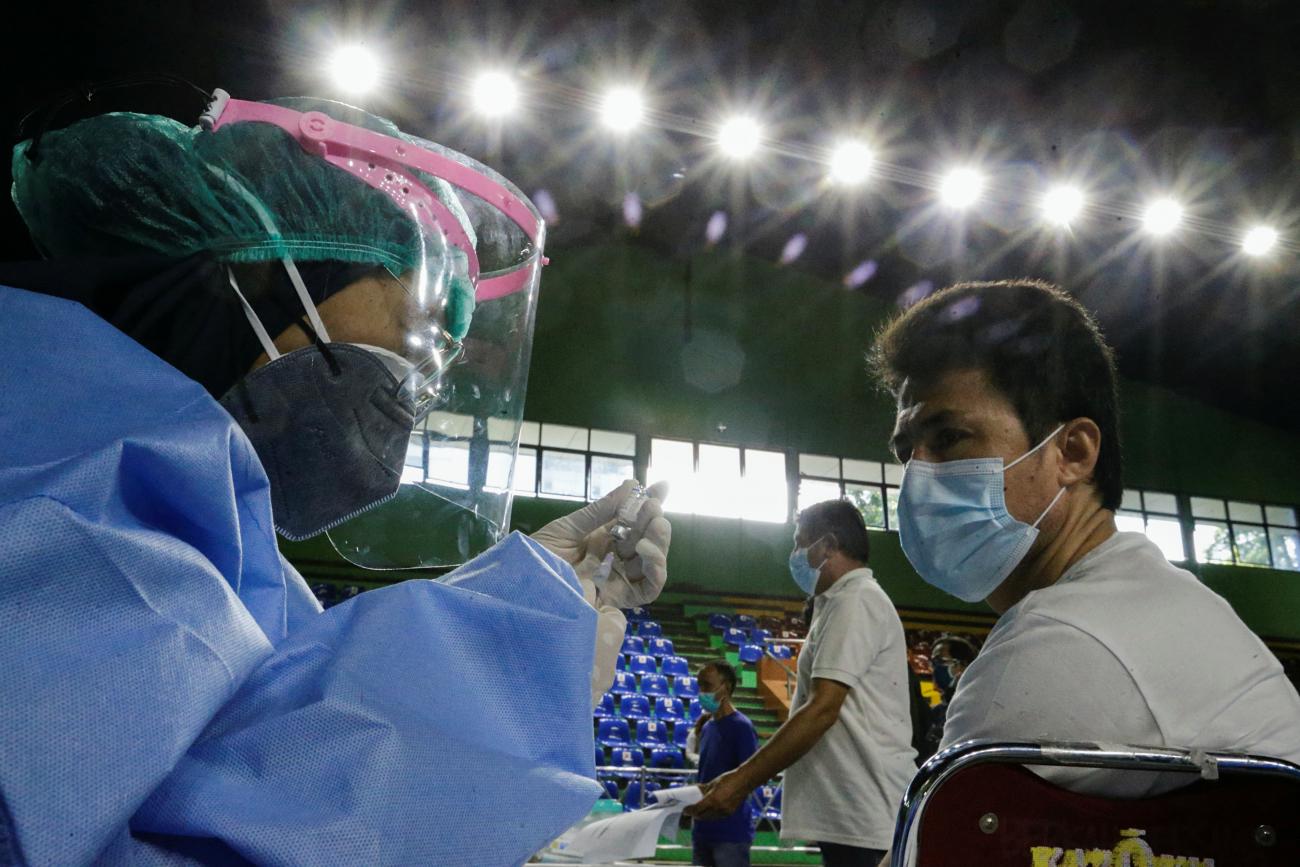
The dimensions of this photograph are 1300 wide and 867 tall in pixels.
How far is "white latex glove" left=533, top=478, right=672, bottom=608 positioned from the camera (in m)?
1.61

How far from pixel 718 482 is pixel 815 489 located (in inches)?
70.1

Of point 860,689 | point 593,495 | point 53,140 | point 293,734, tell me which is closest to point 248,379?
point 53,140

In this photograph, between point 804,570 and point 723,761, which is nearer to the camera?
point 804,570

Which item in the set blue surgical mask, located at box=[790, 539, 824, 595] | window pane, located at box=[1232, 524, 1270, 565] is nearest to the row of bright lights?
window pane, located at box=[1232, 524, 1270, 565]

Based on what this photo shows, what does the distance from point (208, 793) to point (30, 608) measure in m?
0.18

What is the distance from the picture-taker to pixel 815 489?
16453 millimetres

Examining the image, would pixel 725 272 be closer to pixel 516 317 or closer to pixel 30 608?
pixel 516 317

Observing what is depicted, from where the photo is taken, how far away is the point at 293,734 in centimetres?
70

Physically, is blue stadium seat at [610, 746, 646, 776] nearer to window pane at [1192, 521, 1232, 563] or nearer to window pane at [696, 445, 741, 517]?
window pane at [696, 445, 741, 517]

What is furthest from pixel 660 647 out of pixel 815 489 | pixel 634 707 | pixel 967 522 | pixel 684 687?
pixel 967 522

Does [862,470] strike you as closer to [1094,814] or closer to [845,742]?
[845,742]

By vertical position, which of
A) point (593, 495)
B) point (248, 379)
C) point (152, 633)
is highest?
point (593, 495)

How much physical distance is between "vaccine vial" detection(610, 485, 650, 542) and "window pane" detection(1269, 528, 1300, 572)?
19917 mm

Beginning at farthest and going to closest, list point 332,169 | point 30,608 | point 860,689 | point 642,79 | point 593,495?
point 593,495 → point 642,79 → point 860,689 → point 332,169 → point 30,608
